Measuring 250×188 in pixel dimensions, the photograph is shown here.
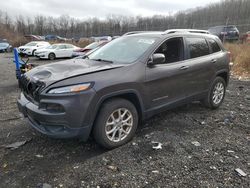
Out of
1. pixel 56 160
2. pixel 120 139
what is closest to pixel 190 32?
pixel 120 139

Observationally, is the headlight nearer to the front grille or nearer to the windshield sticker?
the front grille

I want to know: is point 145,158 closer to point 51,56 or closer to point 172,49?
point 172,49

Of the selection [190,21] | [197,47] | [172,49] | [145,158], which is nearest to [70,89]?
[145,158]

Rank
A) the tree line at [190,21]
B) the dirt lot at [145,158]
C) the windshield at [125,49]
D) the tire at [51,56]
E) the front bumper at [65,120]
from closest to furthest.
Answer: the dirt lot at [145,158] < the front bumper at [65,120] < the windshield at [125,49] < the tire at [51,56] < the tree line at [190,21]

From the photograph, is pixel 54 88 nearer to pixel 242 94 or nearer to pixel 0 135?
pixel 0 135

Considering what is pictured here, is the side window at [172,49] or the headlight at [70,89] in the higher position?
the side window at [172,49]

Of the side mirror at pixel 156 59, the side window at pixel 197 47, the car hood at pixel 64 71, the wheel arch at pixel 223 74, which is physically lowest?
the wheel arch at pixel 223 74

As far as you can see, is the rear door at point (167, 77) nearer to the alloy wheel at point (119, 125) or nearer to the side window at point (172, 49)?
the side window at point (172, 49)

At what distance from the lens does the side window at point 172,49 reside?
4.24m

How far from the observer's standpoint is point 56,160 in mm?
3391

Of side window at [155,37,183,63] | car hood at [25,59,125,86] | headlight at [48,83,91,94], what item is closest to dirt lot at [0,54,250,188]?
headlight at [48,83,91,94]

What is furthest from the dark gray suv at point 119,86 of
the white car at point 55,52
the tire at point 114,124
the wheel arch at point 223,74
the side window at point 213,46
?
the white car at point 55,52

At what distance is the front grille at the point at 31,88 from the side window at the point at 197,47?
290 cm

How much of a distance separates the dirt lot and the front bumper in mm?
454
